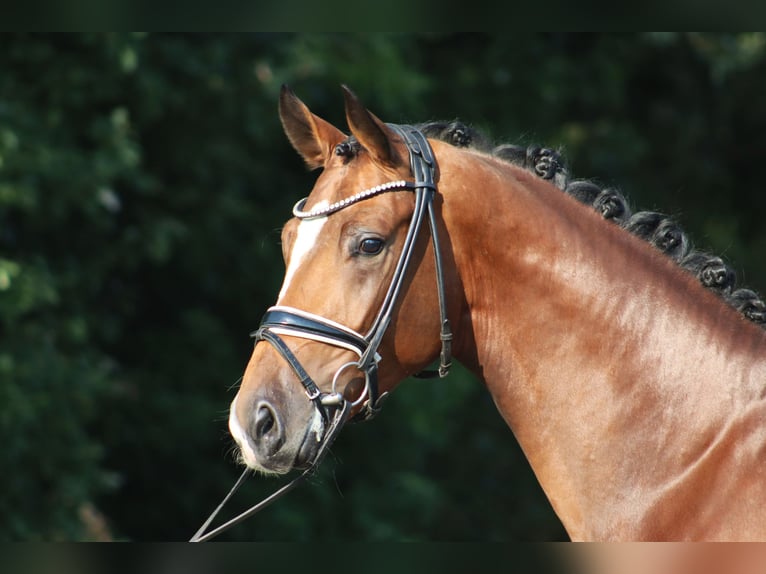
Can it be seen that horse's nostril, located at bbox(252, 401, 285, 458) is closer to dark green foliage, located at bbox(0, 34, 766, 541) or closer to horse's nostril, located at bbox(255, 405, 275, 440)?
horse's nostril, located at bbox(255, 405, 275, 440)

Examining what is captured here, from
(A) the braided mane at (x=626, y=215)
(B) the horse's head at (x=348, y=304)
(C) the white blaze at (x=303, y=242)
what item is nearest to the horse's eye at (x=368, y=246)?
(B) the horse's head at (x=348, y=304)

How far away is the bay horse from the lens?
2.52m

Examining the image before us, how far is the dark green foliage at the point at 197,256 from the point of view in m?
6.92

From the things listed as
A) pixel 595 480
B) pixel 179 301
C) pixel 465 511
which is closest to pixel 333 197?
pixel 595 480

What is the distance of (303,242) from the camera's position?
2.66 metres

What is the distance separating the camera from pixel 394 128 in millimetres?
2826

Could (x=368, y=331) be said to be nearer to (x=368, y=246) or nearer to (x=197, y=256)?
(x=368, y=246)

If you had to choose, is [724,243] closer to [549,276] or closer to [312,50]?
[312,50]

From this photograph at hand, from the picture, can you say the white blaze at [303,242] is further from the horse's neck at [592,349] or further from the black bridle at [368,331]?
the horse's neck at [592,349]

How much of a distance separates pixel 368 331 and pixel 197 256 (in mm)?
6145

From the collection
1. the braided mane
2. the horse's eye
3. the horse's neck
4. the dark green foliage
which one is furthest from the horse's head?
the dark green foliage

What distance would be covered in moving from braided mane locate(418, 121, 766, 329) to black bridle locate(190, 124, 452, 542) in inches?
9.7

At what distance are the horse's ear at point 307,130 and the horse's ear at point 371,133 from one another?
21 centimetres

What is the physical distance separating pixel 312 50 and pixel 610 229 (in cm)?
612
